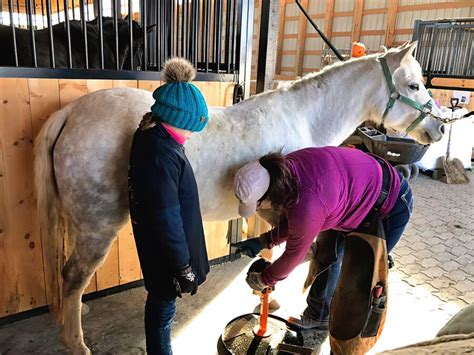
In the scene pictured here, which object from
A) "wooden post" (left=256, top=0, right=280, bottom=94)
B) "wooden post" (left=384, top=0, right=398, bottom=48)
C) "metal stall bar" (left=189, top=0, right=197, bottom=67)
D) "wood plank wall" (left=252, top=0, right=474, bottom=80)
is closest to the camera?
"metal stall bar" (left=189, top=0, right=197, bottom=67)

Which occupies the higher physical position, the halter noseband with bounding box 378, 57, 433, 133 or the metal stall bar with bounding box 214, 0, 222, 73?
the metal stall bar with bounding box 214, 0, 222, 73

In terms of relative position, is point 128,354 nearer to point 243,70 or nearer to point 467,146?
point 243,70

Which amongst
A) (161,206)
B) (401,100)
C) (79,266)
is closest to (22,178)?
(79,266)

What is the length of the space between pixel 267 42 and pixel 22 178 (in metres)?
1.91

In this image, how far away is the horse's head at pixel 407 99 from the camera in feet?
7.17

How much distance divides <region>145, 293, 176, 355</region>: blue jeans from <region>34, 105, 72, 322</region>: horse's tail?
0.55m

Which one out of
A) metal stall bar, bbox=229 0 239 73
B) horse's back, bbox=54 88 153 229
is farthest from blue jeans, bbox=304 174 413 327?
metal stall bar, bbox=229 0 239 73

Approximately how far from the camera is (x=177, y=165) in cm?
143

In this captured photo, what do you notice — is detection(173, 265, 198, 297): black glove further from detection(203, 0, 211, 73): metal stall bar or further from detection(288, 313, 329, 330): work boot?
detection(203, 0, 211, 73): metal stall bar

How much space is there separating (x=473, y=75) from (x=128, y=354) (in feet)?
24.3

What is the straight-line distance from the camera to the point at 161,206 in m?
1.39

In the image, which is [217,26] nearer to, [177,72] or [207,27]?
[207,27]

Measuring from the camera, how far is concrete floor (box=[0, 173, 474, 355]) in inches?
83.3

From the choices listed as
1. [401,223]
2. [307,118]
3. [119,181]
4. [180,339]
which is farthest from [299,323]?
[119,181]
